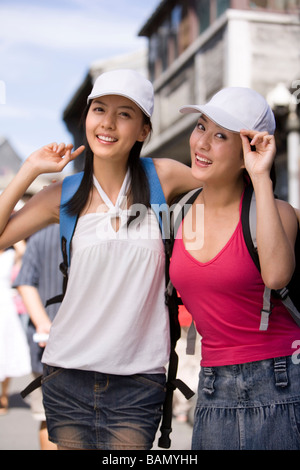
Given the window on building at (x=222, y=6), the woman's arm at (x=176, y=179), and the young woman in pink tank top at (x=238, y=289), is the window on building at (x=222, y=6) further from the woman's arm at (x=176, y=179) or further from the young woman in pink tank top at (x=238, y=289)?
the young woman in pink tank top at (x=238, y=289)

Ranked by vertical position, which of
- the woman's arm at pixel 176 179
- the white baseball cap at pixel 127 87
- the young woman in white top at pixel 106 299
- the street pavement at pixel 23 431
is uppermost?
the white baseball cap at pixel 127 87

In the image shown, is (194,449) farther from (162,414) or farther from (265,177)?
(265,177)

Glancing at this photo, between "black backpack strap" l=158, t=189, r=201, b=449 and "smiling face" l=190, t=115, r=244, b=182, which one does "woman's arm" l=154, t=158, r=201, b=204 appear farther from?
"smiling face" l=190, t=115, r=244, b=182

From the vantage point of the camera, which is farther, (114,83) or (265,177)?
(114,83)

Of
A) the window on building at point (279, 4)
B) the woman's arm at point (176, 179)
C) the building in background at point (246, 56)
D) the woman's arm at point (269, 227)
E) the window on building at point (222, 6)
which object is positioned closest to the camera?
the woman's arm at point (269, 227)

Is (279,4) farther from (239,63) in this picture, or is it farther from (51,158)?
(51,158)

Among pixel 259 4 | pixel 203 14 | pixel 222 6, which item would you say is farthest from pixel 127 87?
pixel 203 14

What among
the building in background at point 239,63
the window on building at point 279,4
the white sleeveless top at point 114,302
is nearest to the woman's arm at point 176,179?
the white sleeveless top at point 114,302

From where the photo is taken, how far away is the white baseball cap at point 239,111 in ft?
8.26

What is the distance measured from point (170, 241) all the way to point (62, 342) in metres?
0.57

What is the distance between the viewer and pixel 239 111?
8.37ft

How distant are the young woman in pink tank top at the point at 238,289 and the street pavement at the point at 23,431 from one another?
318 centimetres

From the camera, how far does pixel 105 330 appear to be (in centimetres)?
266
